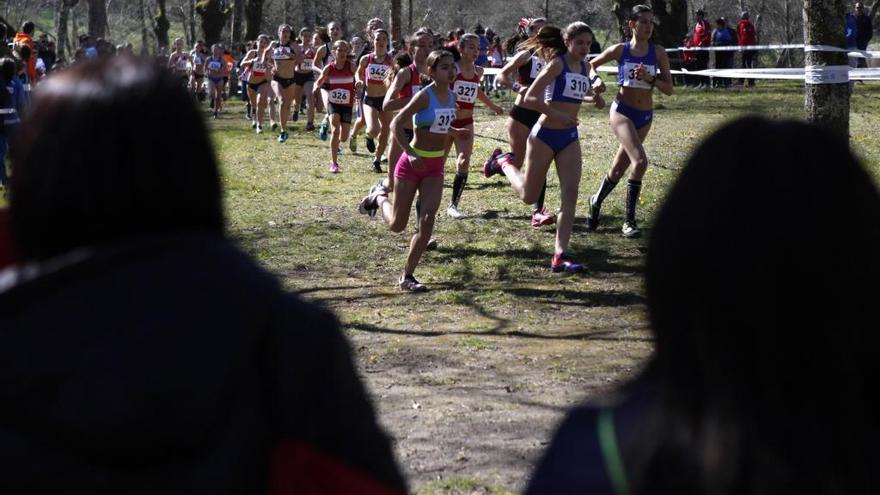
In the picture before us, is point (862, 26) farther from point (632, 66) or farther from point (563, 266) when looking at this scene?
point (563, 266)

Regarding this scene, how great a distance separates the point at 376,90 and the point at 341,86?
3.61 ft

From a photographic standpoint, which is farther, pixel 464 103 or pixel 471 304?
pixel 464 103

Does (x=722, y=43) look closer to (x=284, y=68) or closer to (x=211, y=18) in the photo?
(x=284, y=68)

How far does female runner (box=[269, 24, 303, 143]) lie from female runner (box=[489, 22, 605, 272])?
1266cm

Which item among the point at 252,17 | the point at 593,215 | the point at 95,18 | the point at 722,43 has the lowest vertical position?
the point at 593,215

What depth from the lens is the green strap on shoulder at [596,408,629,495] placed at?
160 centimetres

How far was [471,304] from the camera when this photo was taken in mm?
9125

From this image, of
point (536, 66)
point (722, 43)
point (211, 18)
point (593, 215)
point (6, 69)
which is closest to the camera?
point (593, 215)

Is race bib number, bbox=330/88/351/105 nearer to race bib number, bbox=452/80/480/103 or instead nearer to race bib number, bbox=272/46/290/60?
race bib number, bbox=452/80/480/103

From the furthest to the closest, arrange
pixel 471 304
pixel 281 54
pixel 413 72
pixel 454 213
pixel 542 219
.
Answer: pixel 281 54, pixel 413 72, pixel 454 213, pixel 542 219, pixel 471 304

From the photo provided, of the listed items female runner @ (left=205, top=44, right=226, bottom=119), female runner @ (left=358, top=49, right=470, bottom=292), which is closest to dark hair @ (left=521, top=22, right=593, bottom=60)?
female runner @ (left=358, top=49, right=470, bottom=292)

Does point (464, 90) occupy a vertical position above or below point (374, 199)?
above

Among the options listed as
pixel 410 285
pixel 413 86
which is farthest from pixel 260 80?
pixel 410 285

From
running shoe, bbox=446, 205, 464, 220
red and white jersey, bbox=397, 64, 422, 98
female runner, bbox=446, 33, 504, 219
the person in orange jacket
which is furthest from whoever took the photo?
the person in orange jacket
